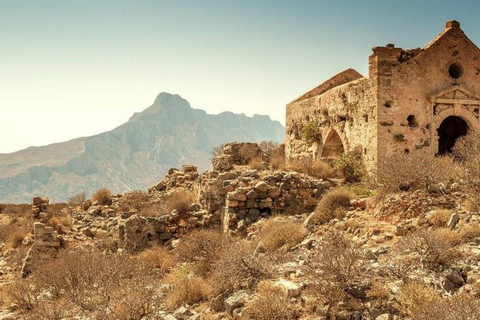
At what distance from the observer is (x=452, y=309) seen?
390 cm

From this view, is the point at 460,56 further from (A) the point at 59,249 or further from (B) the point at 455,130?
(A) the point at 59,249

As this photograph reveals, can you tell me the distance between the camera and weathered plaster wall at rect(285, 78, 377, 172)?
13.9 metres

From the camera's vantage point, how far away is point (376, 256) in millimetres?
6191

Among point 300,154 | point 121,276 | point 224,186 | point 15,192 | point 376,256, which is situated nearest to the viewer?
point 376,256

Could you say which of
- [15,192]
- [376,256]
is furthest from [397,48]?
[15,192]

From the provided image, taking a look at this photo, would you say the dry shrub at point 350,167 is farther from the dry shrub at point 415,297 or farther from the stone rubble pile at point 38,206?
the stone rubble pile at point 38,206

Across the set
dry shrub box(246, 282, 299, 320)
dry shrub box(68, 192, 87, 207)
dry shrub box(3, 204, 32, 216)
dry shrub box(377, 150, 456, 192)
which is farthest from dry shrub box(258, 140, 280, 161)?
dry shrub box(246, 282, 299, 320)

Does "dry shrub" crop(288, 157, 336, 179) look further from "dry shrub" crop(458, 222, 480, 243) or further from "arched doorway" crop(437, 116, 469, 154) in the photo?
"dry shrub" crop(458, 222, 480, 243)

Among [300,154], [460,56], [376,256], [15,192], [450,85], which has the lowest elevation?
[15,192]

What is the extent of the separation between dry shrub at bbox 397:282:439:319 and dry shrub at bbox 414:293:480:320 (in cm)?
7

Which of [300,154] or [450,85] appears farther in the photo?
[300,154]

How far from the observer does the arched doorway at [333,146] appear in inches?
681

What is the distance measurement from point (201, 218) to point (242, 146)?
9567 millimetres

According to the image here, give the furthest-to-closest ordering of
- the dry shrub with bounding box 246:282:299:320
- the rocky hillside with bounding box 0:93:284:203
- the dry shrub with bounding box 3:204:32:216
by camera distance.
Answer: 1. the rocky hillside with bounding box 0:93:284:203
2. the dry shrub with bounding box 3:204:32:216
3. the dry shrub with bounding box 246:282:299:320
